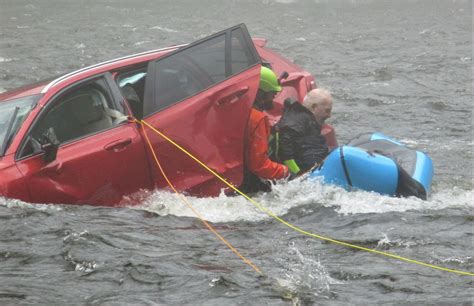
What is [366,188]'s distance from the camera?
764 centimetres

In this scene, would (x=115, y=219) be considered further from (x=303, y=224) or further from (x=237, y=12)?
(x=237, y=12)

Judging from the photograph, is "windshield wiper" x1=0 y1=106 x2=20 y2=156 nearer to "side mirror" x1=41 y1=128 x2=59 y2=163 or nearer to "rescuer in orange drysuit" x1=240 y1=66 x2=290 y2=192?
"side mirror" x1=41 y1=128 x2=59 y2=163

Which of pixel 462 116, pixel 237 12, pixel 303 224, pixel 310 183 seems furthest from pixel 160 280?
pixel 237 12

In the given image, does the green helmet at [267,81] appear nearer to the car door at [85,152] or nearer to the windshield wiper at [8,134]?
the car door at [85,152]

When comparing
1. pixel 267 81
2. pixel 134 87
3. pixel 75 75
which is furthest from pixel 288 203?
pixel 75 75

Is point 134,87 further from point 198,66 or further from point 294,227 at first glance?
point 294,227

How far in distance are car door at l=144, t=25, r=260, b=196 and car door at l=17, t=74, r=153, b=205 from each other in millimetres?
244

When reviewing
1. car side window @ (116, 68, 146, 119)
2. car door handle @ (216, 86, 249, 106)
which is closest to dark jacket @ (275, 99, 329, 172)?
car door handle @ (216, 86, 249, 106)

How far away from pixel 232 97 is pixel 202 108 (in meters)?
0.29

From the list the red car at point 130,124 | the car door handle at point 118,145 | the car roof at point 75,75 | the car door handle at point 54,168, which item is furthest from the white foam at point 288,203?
the car roof at point 75,75

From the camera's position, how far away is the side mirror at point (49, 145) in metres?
6.28

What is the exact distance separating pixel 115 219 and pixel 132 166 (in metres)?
0.50

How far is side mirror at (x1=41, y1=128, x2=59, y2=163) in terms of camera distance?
20.6 ft

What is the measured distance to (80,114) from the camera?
698 centimetres
